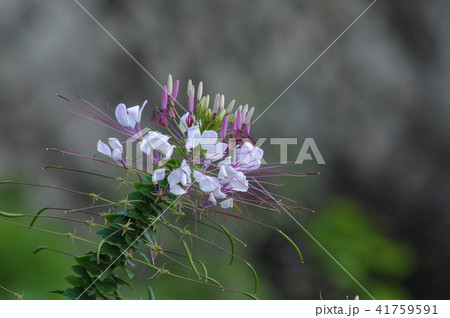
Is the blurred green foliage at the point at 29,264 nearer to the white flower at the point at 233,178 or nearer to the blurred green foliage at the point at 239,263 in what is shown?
the blurred green foliage at the point at 239,263

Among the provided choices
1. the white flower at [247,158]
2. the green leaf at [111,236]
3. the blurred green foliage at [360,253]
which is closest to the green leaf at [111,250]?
the green leaf at [111,236]

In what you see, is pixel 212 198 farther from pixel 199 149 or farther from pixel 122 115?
pixel 122 115

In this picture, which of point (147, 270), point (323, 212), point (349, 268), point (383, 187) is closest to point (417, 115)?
point (383, 187)

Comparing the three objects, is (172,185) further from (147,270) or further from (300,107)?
(300,107)

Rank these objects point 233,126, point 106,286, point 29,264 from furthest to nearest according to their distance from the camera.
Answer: point 29,264 < point 233,126 < point 106,286

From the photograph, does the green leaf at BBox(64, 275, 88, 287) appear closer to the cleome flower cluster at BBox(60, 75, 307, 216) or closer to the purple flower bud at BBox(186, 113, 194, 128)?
the cleome flower cluster at BBox(60, 75, 307, 216)

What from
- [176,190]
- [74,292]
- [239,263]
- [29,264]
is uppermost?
[239,263]

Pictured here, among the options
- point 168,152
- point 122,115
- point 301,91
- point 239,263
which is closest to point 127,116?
point 122,115
